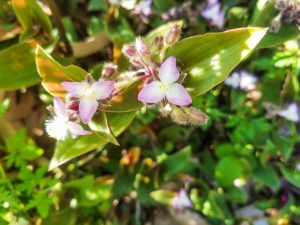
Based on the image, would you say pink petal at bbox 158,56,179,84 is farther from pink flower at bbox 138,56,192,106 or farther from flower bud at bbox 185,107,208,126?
flower bud at bbox 185,107,208,126

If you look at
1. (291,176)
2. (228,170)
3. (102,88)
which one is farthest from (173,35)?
(291,176)

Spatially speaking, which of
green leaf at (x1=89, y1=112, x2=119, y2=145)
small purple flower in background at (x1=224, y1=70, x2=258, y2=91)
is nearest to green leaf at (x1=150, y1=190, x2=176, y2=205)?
small purple flower in background at (x1=224, y1=70, x2=258, y2=91)

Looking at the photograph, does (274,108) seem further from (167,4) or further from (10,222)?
(10,222)

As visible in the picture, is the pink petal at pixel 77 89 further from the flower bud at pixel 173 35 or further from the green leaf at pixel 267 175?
the green leaf at pixel 267 175

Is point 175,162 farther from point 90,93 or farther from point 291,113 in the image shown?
point 90,93

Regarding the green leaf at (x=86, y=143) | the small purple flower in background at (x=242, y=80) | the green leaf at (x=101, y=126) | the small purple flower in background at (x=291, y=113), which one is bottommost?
the small purple flower in background at (x=291, y=113)

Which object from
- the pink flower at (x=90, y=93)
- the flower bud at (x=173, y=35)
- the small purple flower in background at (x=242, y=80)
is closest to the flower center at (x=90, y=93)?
the pink flower at (x=90, y=93)
